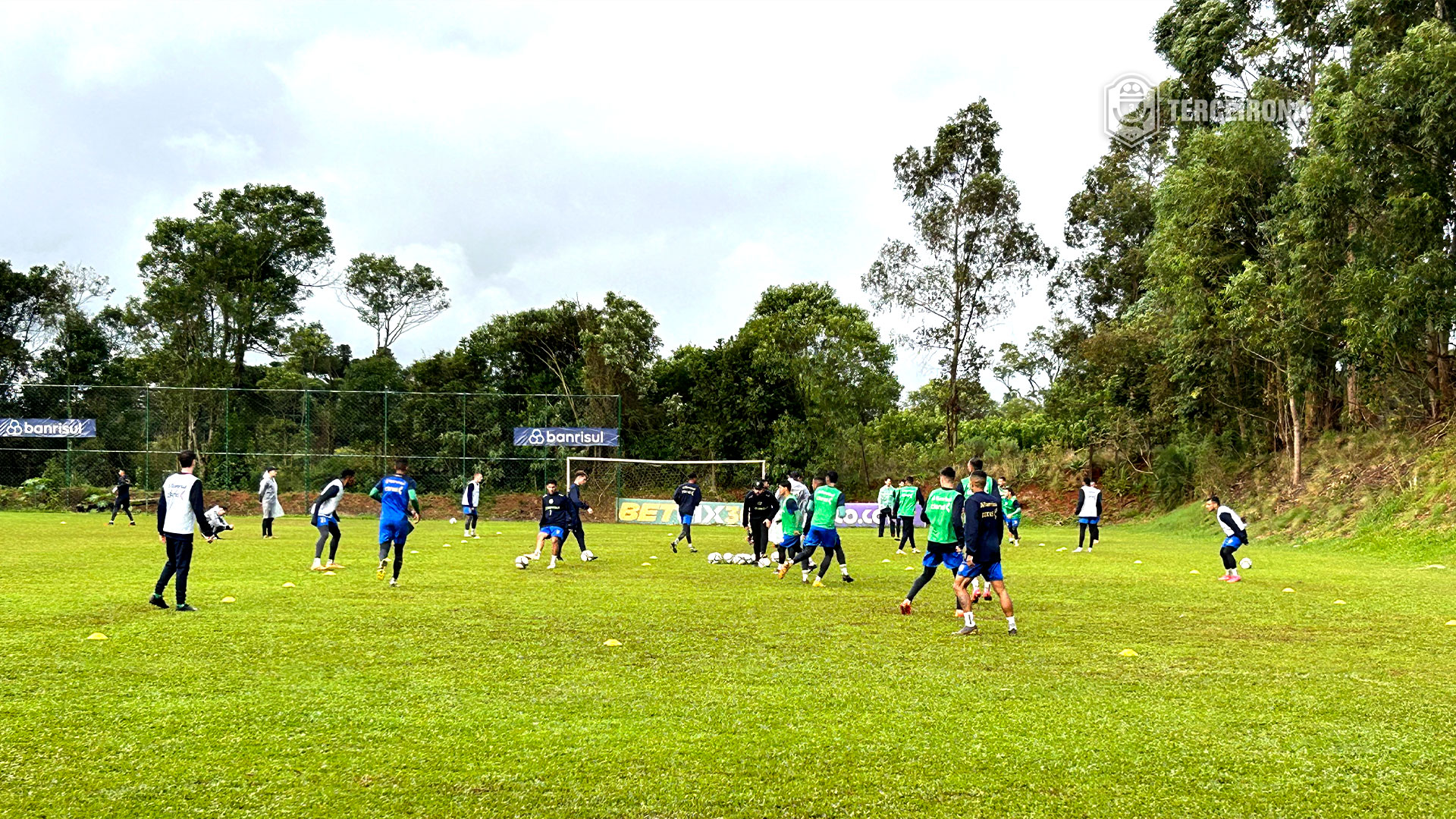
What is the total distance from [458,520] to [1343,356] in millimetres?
27206

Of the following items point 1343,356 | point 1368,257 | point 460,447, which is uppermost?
point 1368,257

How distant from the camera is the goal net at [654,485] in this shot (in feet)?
117

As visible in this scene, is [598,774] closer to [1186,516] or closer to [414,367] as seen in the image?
[1186,516]

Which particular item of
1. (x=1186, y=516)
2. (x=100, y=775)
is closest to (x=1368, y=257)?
(x=1186, y=516)

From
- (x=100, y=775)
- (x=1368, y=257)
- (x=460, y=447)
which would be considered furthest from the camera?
(x=460, y=447)

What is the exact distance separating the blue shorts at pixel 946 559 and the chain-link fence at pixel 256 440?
25.8 m

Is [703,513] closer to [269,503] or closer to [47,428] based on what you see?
[269,503]

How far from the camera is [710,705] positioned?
676 centimetres

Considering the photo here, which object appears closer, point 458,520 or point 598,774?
point 598,774

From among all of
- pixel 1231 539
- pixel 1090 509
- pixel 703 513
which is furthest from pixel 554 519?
pixel 703 513

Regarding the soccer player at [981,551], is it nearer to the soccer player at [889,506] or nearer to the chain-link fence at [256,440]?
the soccer player at [889,506]

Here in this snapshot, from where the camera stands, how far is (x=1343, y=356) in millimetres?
26734

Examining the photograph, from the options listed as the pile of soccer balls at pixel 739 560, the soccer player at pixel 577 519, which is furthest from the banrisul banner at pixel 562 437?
the pile of soccer balls at pixel 739 560

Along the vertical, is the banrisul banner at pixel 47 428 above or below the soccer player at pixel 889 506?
above
